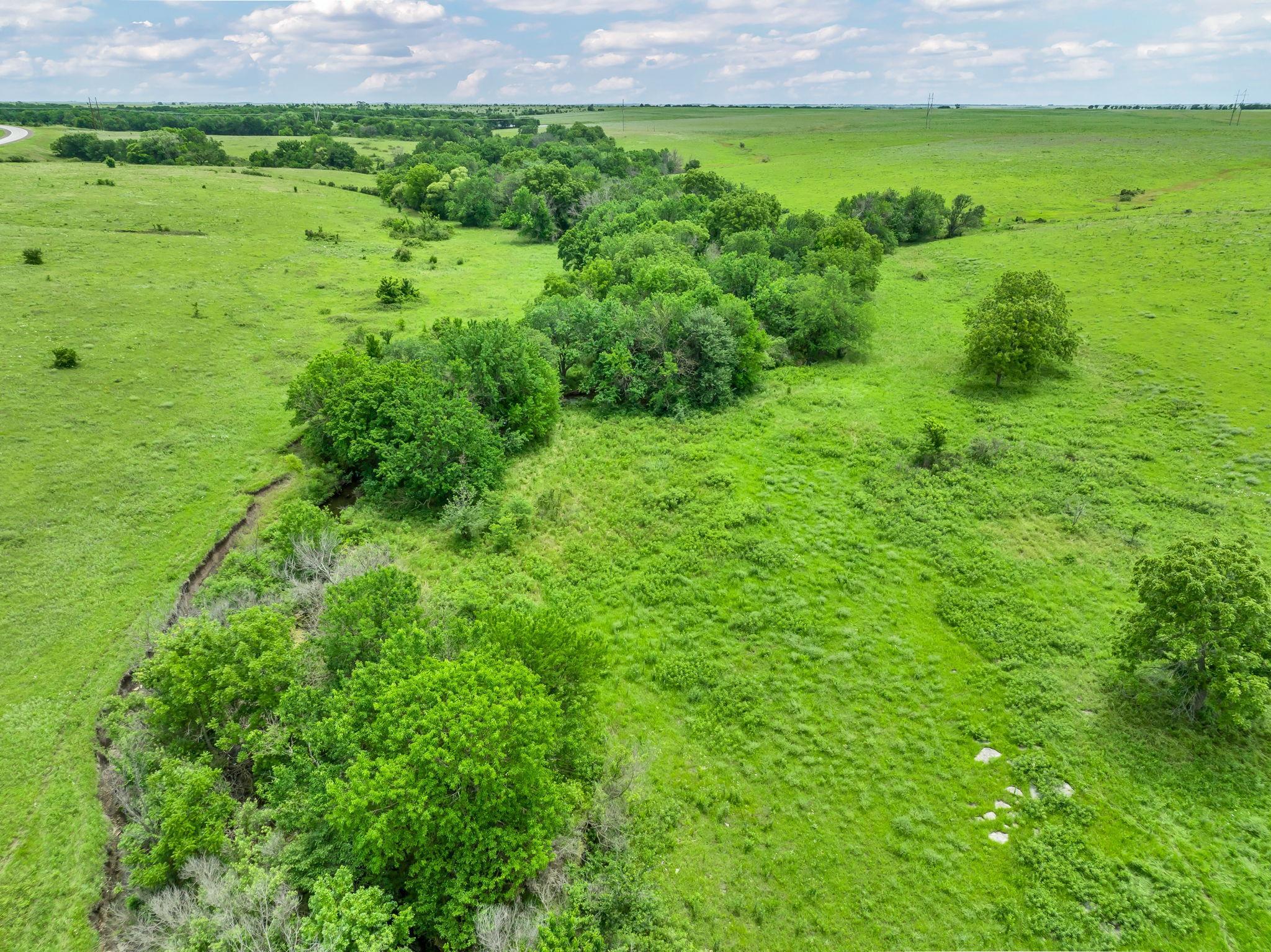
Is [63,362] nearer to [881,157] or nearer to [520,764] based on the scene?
[520,764]

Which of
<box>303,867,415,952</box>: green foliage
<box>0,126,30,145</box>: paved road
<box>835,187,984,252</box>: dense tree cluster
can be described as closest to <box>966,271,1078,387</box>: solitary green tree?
<box>835,187,984,252</box>: dense tree cluster

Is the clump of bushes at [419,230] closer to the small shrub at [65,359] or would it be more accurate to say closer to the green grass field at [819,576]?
the green grass field at [819,576]

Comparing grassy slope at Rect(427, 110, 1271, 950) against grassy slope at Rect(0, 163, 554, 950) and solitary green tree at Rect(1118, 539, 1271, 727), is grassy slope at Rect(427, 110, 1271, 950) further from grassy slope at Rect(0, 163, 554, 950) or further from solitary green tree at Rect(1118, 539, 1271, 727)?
grassy slope at Rect(0, 163, 554, 950)

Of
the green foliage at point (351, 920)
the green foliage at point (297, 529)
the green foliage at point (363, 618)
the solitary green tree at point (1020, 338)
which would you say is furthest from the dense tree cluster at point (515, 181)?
the green foliage at point (351, 920)

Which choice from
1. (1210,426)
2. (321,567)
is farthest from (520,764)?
(1210,426)

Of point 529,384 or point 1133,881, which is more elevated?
point 529,384
